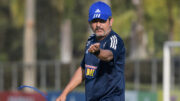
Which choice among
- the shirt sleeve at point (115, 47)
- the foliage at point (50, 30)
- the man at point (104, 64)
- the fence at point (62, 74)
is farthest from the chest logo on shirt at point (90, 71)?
the foliage at point (50, 30)

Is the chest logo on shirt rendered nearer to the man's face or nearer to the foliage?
the man's face

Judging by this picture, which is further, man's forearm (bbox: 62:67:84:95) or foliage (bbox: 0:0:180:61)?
foliage (bbox: 0:0:180:61)

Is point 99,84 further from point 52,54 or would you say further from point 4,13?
point 52,54

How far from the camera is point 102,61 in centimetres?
430

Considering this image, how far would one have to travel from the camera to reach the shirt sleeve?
4191 millimetres

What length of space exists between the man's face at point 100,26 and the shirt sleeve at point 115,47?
77 mm

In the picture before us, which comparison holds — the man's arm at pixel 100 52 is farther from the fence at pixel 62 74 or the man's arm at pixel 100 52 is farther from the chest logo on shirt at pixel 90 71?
the fence at pixel 62 74

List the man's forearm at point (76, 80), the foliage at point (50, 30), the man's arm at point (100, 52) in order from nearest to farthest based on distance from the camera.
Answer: the man's arm at point (100, 52) < the man's forearm at point (76, 80) < the foliage at point (50, 30)

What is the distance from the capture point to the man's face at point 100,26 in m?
4.26

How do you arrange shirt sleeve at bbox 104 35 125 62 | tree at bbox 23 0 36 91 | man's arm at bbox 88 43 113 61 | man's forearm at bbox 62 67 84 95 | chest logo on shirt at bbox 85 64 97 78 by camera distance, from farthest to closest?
1. tree at bbox 23 0 36 91
2. man's forearm at bbox 62 67 84 95
3. chest logo on shirt at bbox 85 64 97 78
4. shirt sleeve at bbox 104 35 125 62
5. man's arm at bbox 88 43 113 61

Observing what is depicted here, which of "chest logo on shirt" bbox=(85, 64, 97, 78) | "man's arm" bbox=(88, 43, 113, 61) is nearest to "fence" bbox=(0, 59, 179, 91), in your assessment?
"chest logo on shirt" bbox=(85, 64, 97, 78)

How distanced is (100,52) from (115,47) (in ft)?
0.86

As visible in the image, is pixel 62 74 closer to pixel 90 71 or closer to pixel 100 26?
pixel 90 71

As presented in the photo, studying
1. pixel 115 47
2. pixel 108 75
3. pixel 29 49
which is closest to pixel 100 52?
pixel 115 47
